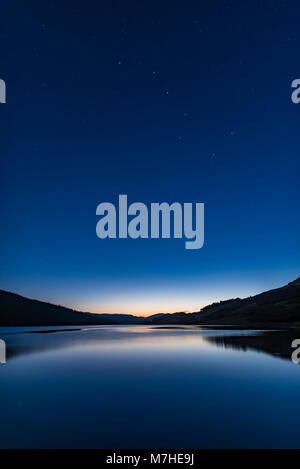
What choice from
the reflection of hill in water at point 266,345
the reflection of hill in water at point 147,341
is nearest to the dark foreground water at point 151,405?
the reflection of hill in water at point 266,345

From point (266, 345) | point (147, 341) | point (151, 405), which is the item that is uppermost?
point (151, 405)

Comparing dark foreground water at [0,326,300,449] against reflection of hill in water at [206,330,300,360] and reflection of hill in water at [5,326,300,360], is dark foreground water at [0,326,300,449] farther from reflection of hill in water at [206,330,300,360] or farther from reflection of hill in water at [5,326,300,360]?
reflection of hill in water at [5,326,300,360]

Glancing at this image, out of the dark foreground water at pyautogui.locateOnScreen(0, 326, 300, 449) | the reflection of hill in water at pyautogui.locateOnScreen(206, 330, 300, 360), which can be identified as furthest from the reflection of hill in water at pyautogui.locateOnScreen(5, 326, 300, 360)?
the dark foreground water at pyautogui.locateOnScreen(0, 326, 300, 449)

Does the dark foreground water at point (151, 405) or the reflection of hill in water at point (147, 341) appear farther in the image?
the reflection of hill in water at point (147, 341)

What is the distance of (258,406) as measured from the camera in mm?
9547

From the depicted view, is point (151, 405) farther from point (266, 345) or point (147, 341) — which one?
point (147, 341)

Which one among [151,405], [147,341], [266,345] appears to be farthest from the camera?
[147,341]

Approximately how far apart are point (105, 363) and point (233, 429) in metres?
12.3

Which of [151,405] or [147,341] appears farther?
[147,341]

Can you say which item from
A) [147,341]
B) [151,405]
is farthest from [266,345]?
[151,405]

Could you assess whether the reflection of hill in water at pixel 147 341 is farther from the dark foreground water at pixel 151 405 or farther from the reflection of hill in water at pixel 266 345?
the dark foreground water at pixel 151 405

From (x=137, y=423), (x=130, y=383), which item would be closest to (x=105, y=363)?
(x=130, y=383)

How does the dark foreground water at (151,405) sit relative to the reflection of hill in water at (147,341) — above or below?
above

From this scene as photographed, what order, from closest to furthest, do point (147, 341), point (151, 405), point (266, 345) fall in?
point (151, 405)
point (266, 345)
point (147, 341)
